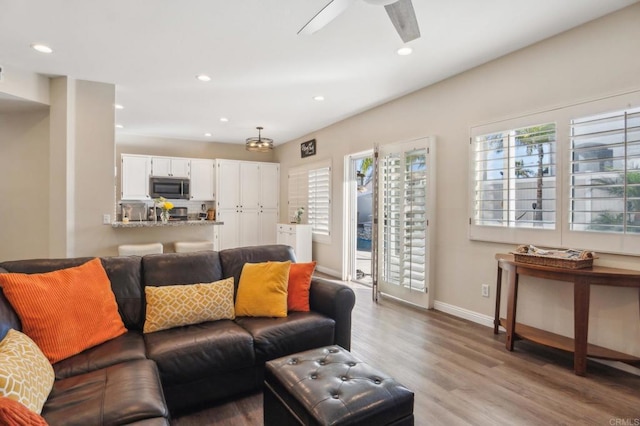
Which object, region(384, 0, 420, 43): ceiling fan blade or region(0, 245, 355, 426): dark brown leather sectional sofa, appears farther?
region(384, 0, 420, 43): ceiling fan blade

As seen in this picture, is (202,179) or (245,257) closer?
(245,257)

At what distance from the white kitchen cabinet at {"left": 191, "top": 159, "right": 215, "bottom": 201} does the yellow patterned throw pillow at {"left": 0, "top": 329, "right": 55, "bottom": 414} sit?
5.88 metres

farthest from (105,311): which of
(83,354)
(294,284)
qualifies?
(294,284)

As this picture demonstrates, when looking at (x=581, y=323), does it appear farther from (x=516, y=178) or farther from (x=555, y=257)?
(x=516, y=178)

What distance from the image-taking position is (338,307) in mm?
2535

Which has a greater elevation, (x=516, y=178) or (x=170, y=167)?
(x=170, y=167)

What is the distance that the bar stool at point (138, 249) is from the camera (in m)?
4.00

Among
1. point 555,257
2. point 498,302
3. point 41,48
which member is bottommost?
point 498,302

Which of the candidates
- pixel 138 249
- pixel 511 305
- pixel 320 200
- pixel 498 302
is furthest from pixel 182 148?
pixel 511 305

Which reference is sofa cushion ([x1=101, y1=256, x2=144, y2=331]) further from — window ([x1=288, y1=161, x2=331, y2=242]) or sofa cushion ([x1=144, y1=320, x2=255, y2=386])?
window ([x1=288, y1=161, x2=331, y2=242])

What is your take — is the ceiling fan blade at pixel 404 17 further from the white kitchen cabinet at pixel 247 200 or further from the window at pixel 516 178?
the white kitchen cabinet at pixel 247 200

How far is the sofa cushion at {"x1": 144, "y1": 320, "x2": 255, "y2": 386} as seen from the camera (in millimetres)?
1912

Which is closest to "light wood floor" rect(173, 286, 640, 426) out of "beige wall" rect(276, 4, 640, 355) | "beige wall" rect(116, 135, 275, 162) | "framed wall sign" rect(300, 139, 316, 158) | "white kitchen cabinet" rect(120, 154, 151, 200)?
"beige wall" rect(276, 4, 640, 355)

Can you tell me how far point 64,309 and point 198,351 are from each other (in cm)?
76
